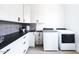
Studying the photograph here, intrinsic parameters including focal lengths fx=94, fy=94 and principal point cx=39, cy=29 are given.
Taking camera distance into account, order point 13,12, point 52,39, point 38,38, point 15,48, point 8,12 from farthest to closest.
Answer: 1. point 38,38
2. point 52,39
3. point 13,12
4. point 8,12
5. point 15,48

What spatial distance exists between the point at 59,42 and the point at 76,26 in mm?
863

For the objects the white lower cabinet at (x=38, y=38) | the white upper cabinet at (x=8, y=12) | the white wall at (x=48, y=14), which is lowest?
the white lower cabinet at (x=38, y=38)

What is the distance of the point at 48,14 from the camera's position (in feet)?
15.2

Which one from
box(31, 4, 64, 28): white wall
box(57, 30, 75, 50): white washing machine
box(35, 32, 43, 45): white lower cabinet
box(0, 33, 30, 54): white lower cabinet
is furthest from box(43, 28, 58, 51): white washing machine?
box(0, 33, 30, 54): white lower cabinet

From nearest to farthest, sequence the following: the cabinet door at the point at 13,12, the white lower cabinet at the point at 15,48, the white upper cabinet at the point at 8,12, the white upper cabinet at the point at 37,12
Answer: the white lower cabinet at the point at 15,48
the white upper cabinet at the point at 8,12
the cabinet door at the point at 13,12
the white upper cabinet at the point at 37,12

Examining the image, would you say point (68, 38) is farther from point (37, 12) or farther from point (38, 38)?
point (37, 12)

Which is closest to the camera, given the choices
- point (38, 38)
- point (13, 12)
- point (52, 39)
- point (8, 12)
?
point (8, 12)

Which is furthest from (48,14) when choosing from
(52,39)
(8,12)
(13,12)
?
(8,12)

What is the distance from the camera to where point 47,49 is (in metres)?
3.42

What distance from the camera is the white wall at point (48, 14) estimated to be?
459 centimetres

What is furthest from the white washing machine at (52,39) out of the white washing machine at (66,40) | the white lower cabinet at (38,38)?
the white lower cabinet at (38,38)

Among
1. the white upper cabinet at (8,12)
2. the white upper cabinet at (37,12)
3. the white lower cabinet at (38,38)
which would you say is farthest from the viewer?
the white upper cabinet at (37,12)

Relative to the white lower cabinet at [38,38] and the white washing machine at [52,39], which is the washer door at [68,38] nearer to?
the white washing machine at [52,39]
